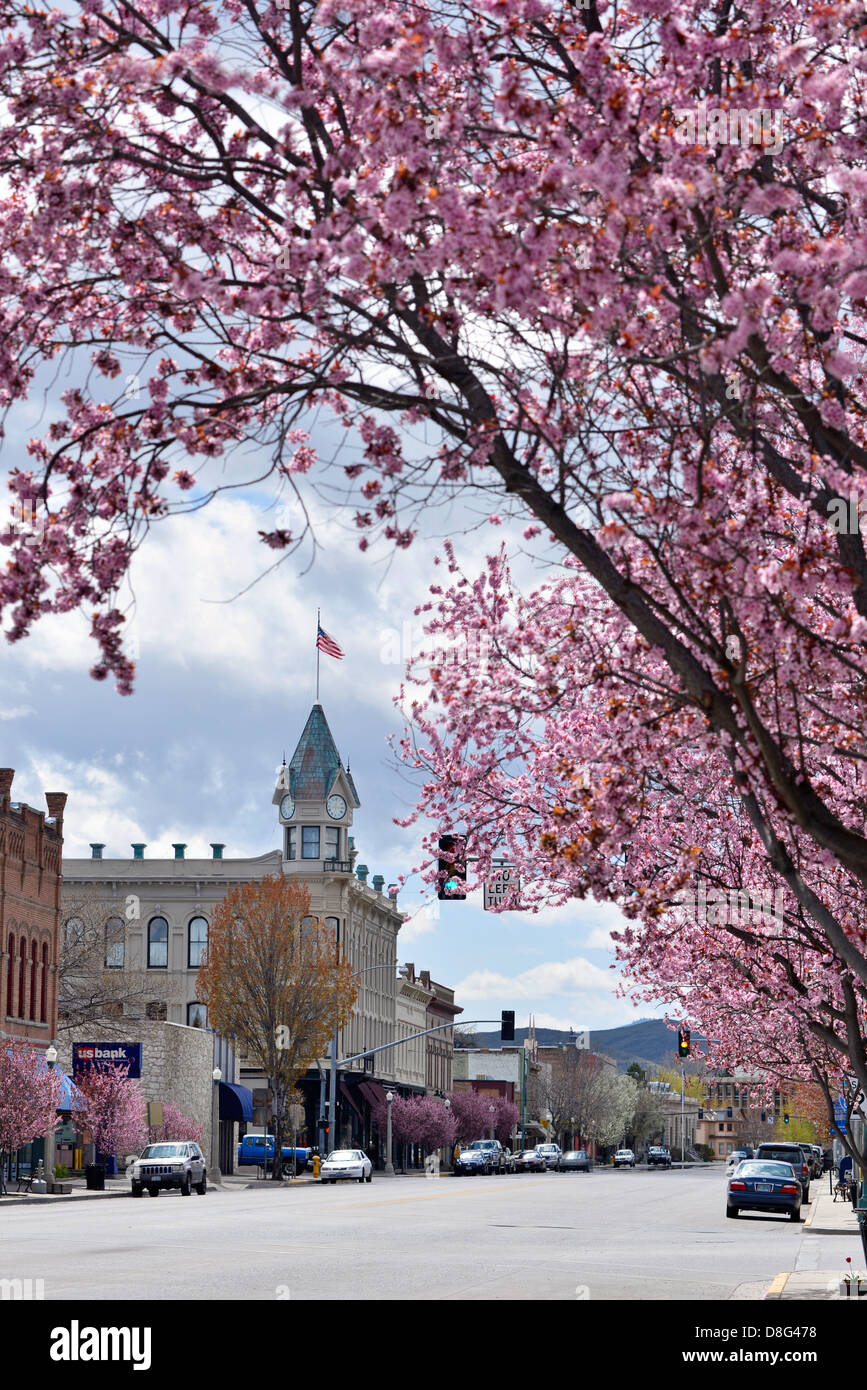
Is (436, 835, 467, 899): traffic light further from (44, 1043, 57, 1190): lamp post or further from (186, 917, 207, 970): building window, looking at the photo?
(186, 917, 207, 970): building window

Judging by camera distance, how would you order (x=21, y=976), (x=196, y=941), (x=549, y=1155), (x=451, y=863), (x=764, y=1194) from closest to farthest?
(x=451, y=863) < (x=764, y=1194) < (x=21, y=976) < (x=196, y=941) < (x=549, y=1155)

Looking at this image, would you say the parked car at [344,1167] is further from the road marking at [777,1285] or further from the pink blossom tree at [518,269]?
the pink blossom tree at [518,269]

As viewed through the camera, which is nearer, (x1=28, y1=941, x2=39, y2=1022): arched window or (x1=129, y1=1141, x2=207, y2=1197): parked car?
(x1=129, y1=1141, x2=207, y2=1197): parked car

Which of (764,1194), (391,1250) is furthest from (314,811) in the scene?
(391,1250)

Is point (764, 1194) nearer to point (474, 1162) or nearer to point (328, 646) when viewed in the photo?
point (328, 646)

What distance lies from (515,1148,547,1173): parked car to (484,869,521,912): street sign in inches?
2985

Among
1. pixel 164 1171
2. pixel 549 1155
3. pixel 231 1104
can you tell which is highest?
pixel 231 1104

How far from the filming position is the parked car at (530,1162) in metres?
92.7

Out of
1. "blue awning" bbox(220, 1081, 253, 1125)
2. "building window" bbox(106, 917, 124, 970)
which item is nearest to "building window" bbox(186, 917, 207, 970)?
"building window" bbox(106, 917, 124, 970)

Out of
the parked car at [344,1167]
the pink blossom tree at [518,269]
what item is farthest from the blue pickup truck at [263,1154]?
the pink blossom tree at [518,269]

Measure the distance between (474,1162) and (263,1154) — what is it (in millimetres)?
11277

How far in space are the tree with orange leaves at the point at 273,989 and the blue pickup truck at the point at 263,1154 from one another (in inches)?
98.6

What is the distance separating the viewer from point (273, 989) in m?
63.7

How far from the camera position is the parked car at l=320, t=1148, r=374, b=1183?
2360 inches
